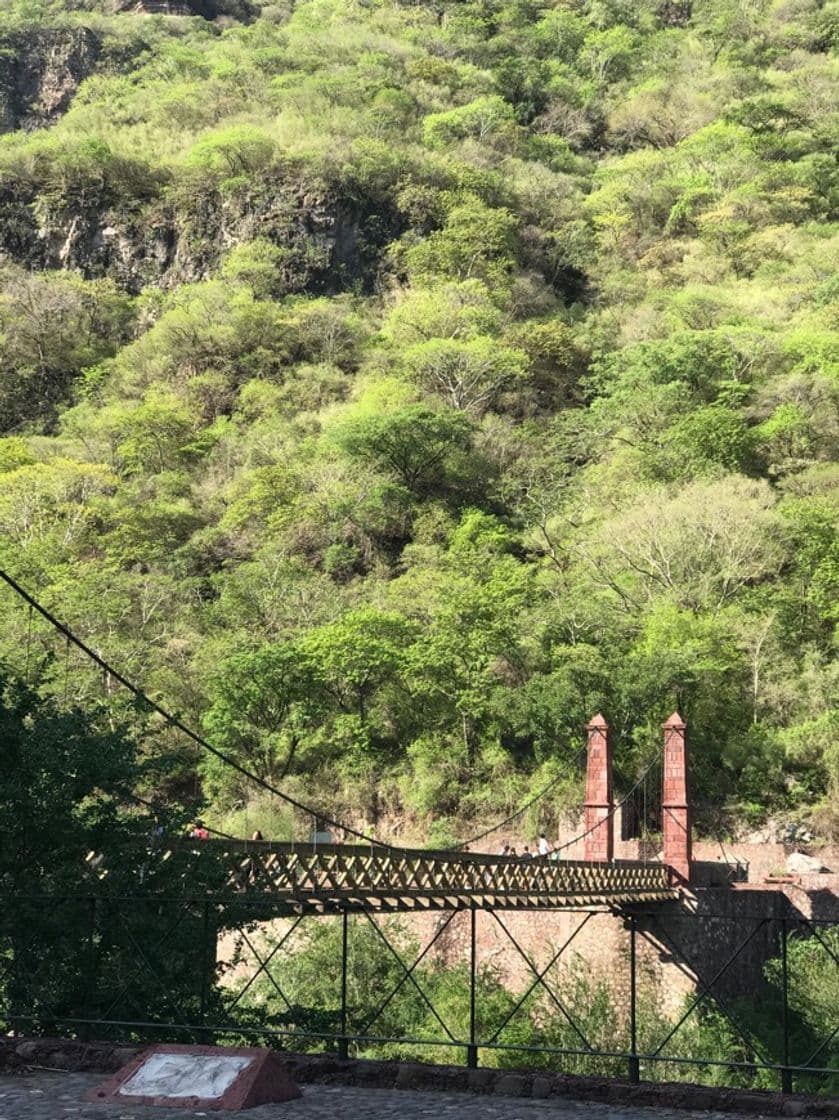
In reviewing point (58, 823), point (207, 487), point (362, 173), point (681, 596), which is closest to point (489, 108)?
point (362, 173)

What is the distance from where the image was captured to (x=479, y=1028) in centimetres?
1920

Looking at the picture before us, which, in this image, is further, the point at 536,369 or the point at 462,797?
the point at 536,369

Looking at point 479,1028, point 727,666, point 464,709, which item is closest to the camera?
point 479,1028

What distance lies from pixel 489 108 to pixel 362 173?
13.2m

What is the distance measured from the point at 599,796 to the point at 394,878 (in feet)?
34.1

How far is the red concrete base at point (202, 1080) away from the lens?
609 cm

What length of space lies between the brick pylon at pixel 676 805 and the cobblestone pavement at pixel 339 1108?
15908 millimetres

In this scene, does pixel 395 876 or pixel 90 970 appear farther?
pixel 395 876

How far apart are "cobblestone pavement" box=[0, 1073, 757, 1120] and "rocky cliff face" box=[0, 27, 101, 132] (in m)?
72.0

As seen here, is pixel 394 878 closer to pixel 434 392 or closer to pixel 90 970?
pixel 90 970

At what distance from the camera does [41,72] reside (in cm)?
7238

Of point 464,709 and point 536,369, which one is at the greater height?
point 536,369

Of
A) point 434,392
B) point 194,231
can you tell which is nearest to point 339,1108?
point 434,392

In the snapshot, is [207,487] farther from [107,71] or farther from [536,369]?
[107,71]
